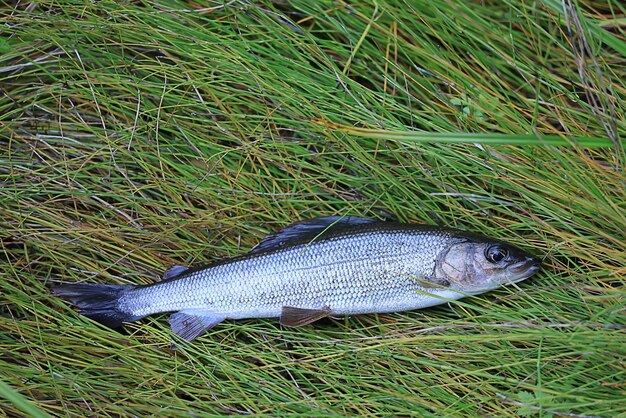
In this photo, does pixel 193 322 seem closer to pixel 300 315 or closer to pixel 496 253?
pixel 300 315

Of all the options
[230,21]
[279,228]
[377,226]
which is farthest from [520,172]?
[230,21]

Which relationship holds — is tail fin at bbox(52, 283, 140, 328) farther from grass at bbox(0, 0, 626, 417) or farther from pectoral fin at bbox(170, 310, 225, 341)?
pectoral fin at bbox(170, 310, 225, 341)

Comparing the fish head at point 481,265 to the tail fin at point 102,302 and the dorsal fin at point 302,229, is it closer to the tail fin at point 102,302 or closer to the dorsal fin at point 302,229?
the dorsal fin at point 302,229

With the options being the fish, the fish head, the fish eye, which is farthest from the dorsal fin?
the fish eye

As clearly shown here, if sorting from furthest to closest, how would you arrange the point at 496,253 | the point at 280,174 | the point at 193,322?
the point at 280,174
the point at 193,322
the point at 496,253

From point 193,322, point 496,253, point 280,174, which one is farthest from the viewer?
point 280,174

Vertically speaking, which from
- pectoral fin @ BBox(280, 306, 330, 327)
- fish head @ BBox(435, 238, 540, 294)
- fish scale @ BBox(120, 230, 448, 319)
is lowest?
pectoral fin @ BBox(280, 306, 330, 327)

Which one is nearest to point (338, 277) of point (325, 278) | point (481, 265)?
point (325, 278)
